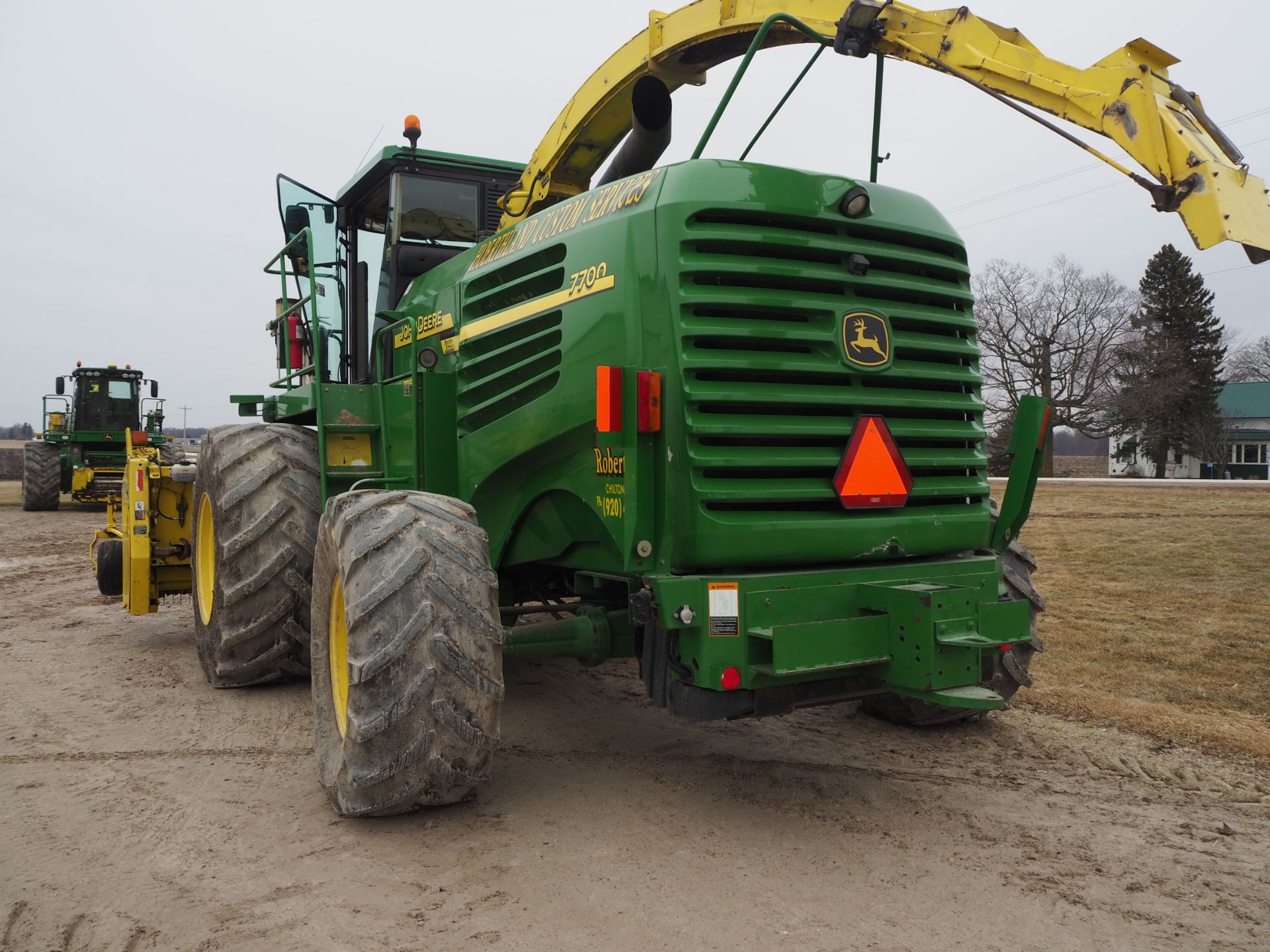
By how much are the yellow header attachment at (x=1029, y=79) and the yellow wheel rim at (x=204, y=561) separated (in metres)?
3.42

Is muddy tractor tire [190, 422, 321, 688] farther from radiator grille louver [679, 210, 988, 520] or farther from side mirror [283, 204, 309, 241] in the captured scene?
radiator grille louver [679, 210, 988, 520]

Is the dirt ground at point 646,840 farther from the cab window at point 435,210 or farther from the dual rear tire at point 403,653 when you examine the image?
the cab window at point 435,210

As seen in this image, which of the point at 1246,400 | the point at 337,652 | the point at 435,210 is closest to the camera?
the point at 337,652

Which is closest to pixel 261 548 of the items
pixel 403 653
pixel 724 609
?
pixel 403 653

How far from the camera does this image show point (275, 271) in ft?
20.8

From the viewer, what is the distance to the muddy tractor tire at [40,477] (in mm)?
20438

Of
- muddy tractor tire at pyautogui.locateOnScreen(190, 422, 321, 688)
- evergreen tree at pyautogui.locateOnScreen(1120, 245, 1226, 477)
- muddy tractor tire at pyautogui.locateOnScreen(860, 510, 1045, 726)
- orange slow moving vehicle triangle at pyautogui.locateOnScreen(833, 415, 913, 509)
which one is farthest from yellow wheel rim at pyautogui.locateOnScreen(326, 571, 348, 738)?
evergreen tree at pyautogui.locateOnScreen(1120, 245, 1226, 477)

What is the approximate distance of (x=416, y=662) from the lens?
3.50 metres

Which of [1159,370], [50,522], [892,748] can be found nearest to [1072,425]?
[1159,370]

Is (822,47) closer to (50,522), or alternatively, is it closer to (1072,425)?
(50,522)

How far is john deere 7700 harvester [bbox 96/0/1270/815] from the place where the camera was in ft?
11.7

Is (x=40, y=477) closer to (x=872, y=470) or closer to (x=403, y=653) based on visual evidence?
(x=403, y=653)

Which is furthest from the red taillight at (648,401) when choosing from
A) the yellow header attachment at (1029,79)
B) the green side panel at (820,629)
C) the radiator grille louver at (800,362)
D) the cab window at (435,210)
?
the cab window at (435,210)

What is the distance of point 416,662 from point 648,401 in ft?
4.17
